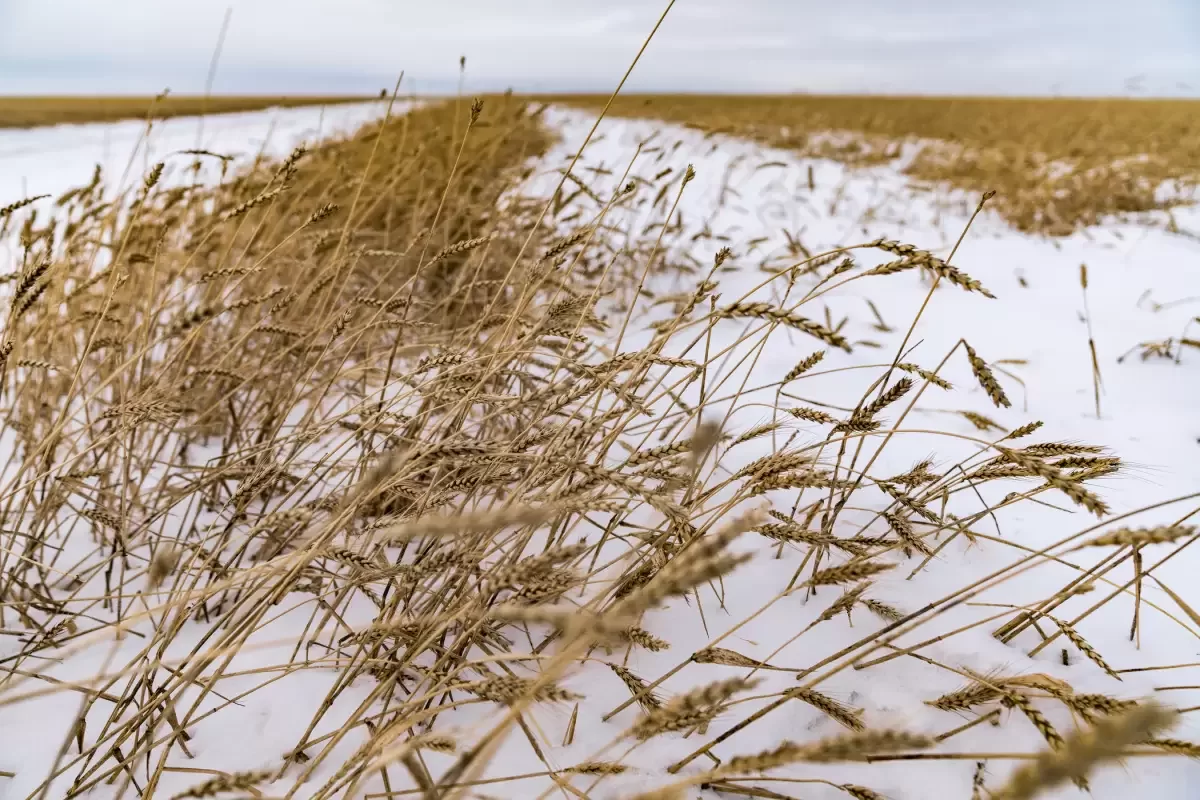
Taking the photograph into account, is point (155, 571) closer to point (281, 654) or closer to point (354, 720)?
point (354, 720)

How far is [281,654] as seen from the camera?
157 cm

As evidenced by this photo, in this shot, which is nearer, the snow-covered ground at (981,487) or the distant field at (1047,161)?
the snow-covered ground at (981,487)

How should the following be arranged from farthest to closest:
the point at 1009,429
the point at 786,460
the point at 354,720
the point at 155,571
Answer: the point at 1009,429 < the point at 786,460 < the point at 354,720 < the point at 155,571

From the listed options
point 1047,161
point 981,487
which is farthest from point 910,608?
point 1047,161

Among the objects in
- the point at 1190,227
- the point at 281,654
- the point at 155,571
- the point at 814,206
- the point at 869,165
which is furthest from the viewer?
the point at 869,165

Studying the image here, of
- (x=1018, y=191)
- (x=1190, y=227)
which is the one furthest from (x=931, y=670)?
(x=1018, y=191)

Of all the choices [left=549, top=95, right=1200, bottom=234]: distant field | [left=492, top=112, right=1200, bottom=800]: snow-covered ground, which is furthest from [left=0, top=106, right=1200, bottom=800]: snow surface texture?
[left=549, top=95, right=1200, bottom=234]: distant field

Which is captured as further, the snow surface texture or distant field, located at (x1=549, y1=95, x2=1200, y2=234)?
distant field, located at (x1=549, y1=95, x2=1200, y2=234)

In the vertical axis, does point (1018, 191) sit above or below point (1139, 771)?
above

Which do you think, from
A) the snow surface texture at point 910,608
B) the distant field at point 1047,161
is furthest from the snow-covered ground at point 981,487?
the distant field at point 1047,161

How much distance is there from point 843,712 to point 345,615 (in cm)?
122

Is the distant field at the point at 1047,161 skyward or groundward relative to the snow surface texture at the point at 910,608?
skyward

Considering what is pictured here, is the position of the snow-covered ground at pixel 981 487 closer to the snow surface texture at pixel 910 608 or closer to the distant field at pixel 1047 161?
the snow surface texture at pixel 910 608

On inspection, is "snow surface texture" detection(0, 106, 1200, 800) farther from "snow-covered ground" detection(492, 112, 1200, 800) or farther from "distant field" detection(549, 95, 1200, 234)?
"distant field" detection(549, 95, 1200, 234)
